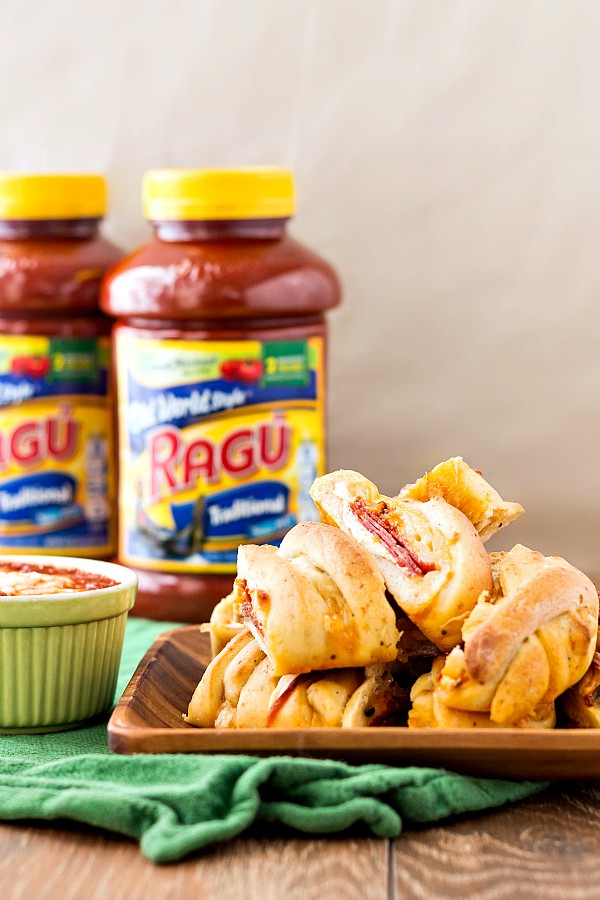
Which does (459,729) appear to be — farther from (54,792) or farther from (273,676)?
(54,792)

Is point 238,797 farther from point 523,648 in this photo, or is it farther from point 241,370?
point 241,370

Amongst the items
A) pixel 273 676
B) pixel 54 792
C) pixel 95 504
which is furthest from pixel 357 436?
pixel 54 792

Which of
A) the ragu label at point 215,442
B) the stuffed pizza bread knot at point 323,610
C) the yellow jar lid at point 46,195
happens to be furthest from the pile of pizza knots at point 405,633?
the yellow jar lid at point 46,195

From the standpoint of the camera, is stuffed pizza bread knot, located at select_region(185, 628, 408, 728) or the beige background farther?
the beige background

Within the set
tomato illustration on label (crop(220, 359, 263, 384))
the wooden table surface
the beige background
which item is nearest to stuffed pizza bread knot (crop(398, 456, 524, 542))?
the wooden table surface

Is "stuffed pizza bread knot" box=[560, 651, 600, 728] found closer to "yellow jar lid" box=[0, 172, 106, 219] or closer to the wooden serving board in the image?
the wooden serving board

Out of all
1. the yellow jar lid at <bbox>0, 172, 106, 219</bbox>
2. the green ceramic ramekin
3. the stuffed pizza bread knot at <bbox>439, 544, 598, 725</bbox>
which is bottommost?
the green ceramic ramekin

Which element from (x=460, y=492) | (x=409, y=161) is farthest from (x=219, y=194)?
(x=460, y=492)
